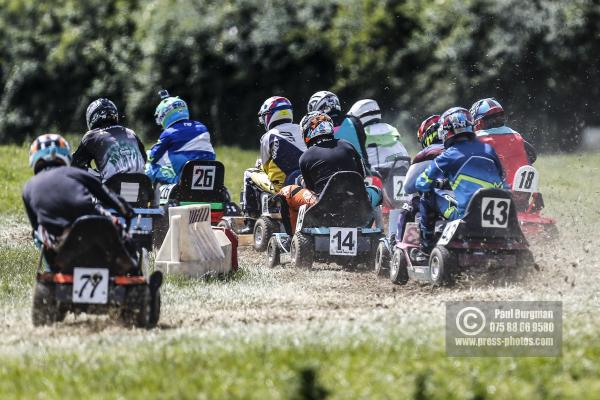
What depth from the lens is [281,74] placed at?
32.6 meters

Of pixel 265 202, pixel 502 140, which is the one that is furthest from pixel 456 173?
pixel 265 202

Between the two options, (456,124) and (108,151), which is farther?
(108,151)

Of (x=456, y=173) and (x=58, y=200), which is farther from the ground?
(x=456, y=173)

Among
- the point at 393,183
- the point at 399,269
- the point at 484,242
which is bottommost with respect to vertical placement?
the point at 399,269

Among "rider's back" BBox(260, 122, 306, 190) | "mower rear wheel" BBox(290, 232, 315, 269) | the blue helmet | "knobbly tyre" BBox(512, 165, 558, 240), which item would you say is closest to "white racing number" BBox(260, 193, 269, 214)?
"rider's back" BBox(260, 122, 306, 190)

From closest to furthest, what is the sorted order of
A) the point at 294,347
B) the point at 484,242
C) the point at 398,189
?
the point at 294,347
the point at 484,242
the point at 398,189

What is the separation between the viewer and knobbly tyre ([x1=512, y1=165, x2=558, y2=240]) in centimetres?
1650

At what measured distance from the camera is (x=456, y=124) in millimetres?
14133

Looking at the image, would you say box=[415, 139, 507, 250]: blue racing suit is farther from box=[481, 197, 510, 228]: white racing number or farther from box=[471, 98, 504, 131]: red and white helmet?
box=[471, 98, 504, 131]: red and white helmet

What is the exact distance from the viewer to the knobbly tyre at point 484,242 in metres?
13.5

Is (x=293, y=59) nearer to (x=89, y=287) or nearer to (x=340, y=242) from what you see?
(x=340, y=242)

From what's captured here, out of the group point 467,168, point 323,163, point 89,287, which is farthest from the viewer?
point 323,163

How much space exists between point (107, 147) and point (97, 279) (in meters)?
5.79

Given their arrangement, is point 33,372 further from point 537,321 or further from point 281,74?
point 281,74
